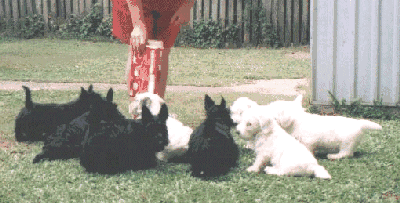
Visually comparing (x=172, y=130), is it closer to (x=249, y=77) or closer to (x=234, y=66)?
(x=249, y=77)

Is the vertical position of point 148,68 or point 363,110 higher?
point 148,68

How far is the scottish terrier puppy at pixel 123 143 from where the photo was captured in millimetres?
4078

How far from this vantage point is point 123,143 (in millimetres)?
4121

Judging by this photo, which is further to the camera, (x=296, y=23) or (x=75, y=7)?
(x=75, y=7)

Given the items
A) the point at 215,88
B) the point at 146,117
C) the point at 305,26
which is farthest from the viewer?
the point at 305,26

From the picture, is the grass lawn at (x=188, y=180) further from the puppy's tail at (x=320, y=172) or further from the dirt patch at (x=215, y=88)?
the dirt patch at (x=215, y=88)

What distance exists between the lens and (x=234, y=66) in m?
11.1

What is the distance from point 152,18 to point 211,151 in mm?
2489

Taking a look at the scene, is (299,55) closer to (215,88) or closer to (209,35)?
(209,35)

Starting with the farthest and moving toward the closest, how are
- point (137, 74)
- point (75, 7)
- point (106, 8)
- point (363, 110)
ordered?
point (75, 7)
point (106, 8)
point (363, 110)
point (137, 74)

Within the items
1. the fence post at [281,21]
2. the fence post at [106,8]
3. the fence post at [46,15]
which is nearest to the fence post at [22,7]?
the fence post at [46,15]

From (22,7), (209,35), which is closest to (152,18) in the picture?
(209,35)

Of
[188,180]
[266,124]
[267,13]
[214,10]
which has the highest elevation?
[214,10]

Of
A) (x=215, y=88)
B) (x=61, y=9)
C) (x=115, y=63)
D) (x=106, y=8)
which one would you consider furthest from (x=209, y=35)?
(x=215, y=88)
